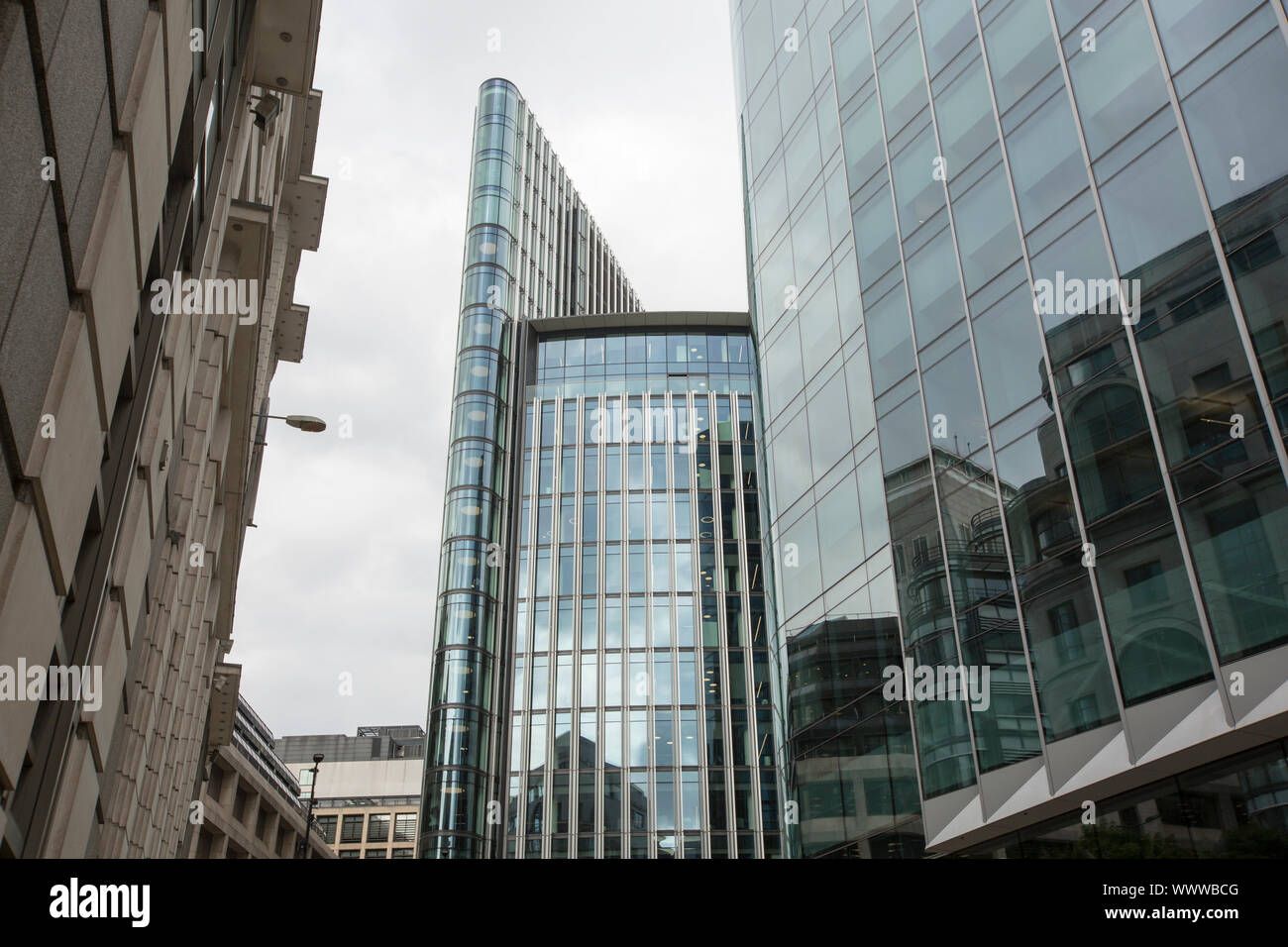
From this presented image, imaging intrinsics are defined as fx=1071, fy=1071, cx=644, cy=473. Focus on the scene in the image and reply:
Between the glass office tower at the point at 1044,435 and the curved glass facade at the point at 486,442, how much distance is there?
2730 cm

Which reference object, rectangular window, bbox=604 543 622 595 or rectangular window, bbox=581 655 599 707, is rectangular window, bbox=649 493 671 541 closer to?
rectangular window, bbox=604 543 622 595

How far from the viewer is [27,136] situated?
4.32 meters

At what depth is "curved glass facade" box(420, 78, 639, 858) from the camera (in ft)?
164

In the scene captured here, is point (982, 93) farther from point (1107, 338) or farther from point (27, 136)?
point (27, 136)

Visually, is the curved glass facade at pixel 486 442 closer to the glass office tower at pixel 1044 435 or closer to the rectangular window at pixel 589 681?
the rectangular window at pixel 589 681

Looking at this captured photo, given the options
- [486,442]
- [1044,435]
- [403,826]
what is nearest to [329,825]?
[403,826]

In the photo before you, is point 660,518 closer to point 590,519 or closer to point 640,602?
point 590,519

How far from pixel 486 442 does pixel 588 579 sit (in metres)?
9.18

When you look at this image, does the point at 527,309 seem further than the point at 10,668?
Yes

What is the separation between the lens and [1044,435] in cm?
1792

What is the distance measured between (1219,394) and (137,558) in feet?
44.7

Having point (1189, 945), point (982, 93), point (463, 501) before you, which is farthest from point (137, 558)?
point (463, 501)

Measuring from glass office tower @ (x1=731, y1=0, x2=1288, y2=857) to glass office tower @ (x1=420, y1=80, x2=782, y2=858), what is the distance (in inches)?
1012

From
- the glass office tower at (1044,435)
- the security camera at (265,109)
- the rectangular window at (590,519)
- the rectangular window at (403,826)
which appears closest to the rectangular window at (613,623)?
the rectangular window at (590,519)
